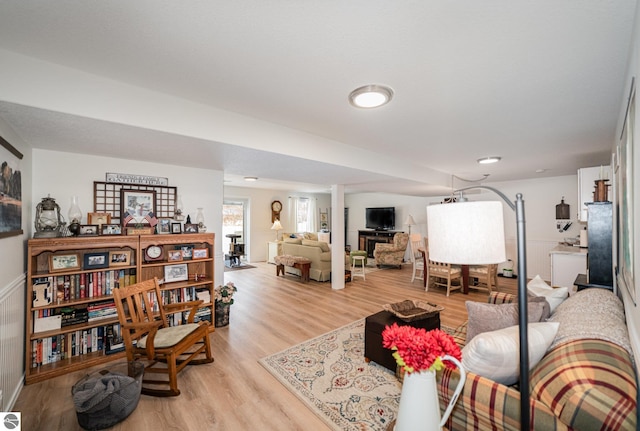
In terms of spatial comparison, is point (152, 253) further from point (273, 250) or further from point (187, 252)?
point (273, 250)

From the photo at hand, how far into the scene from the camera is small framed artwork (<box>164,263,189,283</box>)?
10.6 ft

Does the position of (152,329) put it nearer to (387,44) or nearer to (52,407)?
(52,407)

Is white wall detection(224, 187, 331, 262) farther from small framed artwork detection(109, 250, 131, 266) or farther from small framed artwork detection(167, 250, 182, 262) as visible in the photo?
small framed artwork detection(109, 250, 131, 266)

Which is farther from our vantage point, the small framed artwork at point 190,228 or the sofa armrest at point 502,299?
the small framed artwork at point 190,228

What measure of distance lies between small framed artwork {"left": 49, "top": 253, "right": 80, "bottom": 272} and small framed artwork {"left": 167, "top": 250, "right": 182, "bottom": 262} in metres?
0.80

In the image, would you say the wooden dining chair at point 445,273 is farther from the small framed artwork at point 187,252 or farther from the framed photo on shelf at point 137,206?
the framed photo on shelf at point 137,206

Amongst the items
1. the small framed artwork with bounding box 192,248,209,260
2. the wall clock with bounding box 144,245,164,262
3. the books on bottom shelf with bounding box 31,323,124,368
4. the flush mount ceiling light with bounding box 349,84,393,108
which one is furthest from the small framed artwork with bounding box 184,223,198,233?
the flush mount ceiling light with bounding box 349,84,393,108

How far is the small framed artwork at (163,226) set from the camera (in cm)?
319

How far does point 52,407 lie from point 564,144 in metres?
5.69

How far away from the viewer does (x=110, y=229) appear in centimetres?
285

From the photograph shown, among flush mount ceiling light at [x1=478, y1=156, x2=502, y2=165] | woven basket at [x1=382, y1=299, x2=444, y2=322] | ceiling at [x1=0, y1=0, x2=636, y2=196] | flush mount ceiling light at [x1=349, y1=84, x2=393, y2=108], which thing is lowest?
woven basket at [x1=382, y1=299, x2=444, y2=322]

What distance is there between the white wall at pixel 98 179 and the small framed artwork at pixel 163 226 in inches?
12.1

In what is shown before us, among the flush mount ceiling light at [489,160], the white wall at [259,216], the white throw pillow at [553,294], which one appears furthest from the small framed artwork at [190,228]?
the white wall at [259,216]

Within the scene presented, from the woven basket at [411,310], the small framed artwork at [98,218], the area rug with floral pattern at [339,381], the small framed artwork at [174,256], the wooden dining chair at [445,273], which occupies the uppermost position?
the small framed artwork at [98,218]
